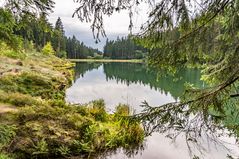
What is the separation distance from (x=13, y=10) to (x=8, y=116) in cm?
398

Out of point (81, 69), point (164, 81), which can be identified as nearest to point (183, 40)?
point (164, 81)

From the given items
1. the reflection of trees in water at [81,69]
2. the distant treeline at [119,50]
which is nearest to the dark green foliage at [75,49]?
the distant treeline at [119,50]

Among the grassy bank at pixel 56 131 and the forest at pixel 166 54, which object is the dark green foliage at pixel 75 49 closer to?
the grassy bank at pixel 56 131

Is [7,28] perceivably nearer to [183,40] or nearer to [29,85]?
[183,40]

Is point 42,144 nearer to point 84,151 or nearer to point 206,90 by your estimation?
point 84,151

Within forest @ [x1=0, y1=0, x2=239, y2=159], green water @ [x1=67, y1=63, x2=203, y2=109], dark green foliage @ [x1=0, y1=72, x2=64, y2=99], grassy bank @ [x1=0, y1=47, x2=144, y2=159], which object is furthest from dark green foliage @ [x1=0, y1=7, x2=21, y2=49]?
dark green foliage @ [x1=0, y1=72, x2=64, y2=99]

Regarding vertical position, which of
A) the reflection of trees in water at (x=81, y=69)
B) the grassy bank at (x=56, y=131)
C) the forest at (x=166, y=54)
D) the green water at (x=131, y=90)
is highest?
the forest at (x=166, y=54)

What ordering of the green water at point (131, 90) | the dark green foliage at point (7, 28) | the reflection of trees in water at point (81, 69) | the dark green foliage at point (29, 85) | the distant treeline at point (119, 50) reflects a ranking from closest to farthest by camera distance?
the dark green foliage at point (7, 28) < the dark green foliage at point (29, 85) < the green water at point (131, 90) < the reflection of trees in water at point (81, 69) < the distant treeline at point (119, 50)

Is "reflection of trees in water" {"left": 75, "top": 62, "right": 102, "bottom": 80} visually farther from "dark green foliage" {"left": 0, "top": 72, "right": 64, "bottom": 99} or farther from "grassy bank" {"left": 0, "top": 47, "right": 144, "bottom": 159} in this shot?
"grassy bank" {"left": 0, "top": 47, "right": 144, "bottom": 159}

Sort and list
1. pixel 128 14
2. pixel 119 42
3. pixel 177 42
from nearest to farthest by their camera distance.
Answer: pixel 128 14
pixel 177 42
pixel 119 42

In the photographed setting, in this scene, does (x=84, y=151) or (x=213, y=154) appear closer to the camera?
(x=84, y=151)

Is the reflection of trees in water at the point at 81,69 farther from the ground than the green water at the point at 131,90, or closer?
closer

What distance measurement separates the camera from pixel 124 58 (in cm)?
9856

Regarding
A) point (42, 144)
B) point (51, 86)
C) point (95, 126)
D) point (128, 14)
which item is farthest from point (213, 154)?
point (51, 86)
